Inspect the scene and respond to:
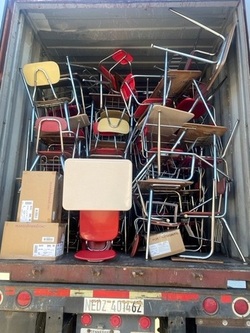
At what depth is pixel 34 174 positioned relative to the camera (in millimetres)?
1837

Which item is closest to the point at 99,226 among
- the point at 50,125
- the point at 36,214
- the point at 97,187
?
the point at 97,187

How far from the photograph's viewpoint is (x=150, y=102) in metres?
2.23

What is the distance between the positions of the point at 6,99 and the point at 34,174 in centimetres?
53

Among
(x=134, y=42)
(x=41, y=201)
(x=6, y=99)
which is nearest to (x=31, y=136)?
(x=6, y=99)

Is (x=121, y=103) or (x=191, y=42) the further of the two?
(x=121, y=103)

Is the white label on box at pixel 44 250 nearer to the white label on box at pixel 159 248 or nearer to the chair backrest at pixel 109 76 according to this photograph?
the white label on box at pixel 159 248

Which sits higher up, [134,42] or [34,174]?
[134,42]

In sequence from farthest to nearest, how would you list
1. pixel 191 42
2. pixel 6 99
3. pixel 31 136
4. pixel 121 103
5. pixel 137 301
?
1. pixel 121 103
2. pixel 191 42
3. pixel 31 136
4. pixel 6 99
5. pixel 137 301

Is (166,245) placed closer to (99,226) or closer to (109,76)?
(99,226)

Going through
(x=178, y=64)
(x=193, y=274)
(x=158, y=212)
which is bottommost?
(x=193, y=274)

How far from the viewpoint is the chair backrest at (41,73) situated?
7.30 ft

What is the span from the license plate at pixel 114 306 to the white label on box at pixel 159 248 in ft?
1.47

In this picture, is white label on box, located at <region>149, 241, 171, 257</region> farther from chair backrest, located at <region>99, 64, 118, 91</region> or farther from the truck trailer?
chair backrest, located at <region>99, 64, 118, 91</region>

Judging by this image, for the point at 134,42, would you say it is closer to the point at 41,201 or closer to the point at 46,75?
the point at 46,75
